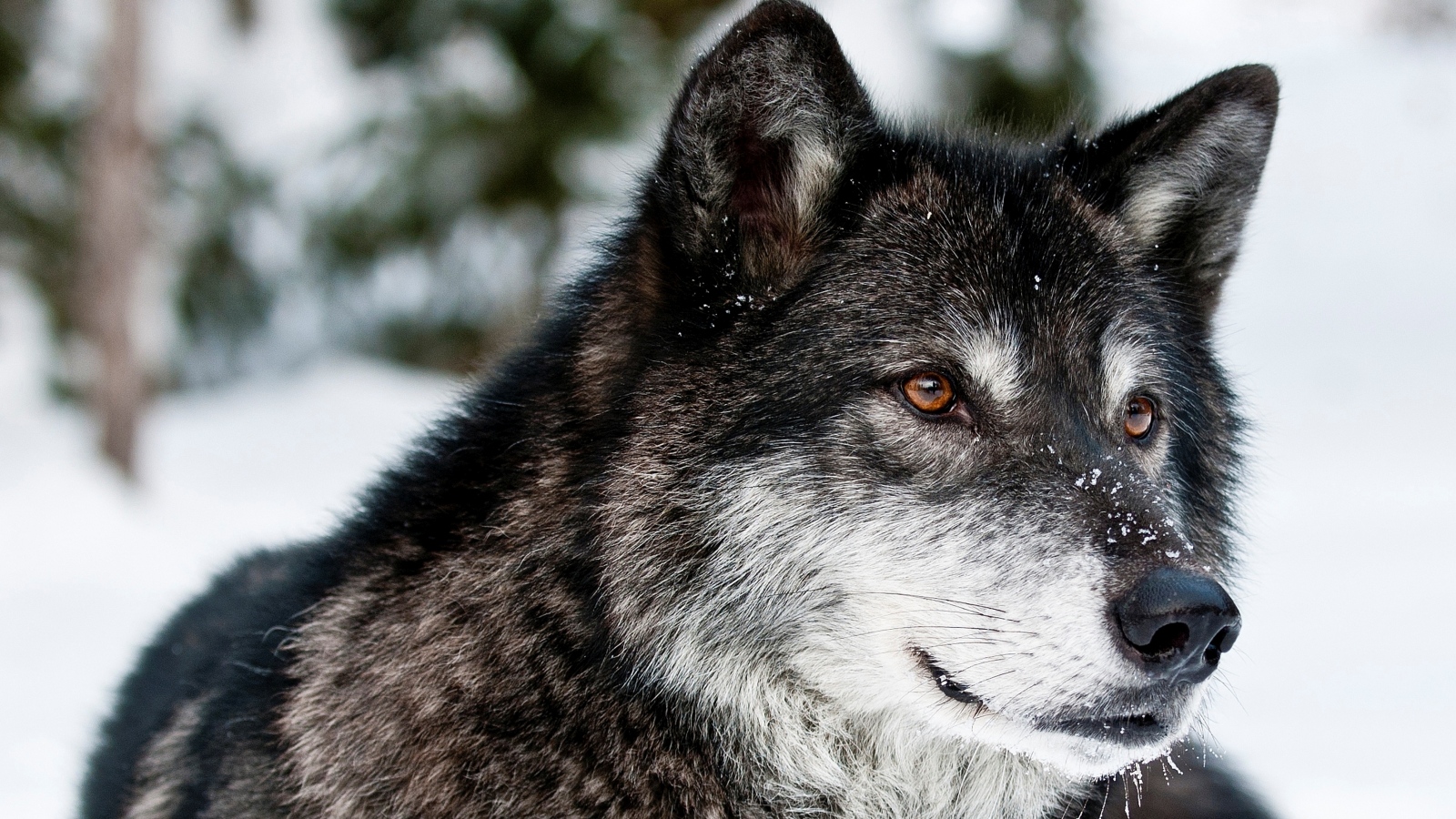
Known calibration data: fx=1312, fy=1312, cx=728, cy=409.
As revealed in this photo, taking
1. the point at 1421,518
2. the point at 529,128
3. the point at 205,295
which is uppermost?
the point at 529,128

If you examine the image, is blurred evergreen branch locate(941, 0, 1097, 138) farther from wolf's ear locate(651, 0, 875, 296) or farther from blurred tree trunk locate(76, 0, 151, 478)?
wolf's ear locate(651, 0, 875, 296)

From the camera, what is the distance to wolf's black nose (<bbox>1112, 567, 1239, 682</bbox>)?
2268 millimetres

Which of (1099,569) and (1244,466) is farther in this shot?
(1244,466)

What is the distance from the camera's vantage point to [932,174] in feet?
9.70

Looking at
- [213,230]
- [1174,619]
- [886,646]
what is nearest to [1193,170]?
[1174,619]

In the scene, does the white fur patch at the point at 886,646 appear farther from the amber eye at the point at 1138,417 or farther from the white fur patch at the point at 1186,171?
the white fur patch at the point at 1186,171

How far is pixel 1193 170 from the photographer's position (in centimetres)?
327

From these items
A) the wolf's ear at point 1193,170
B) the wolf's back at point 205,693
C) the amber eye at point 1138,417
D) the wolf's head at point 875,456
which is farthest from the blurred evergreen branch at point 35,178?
the amber eye at point 1138,417

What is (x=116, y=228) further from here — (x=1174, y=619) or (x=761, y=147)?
(x=1174, y=619)

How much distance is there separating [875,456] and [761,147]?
704mm

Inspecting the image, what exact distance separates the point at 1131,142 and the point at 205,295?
15.3 metres

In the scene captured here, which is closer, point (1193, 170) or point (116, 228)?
point (1193, 170)

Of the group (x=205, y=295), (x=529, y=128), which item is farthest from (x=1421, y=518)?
(x=205, y=295)

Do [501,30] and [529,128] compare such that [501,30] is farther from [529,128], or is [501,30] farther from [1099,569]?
[1099,569]
